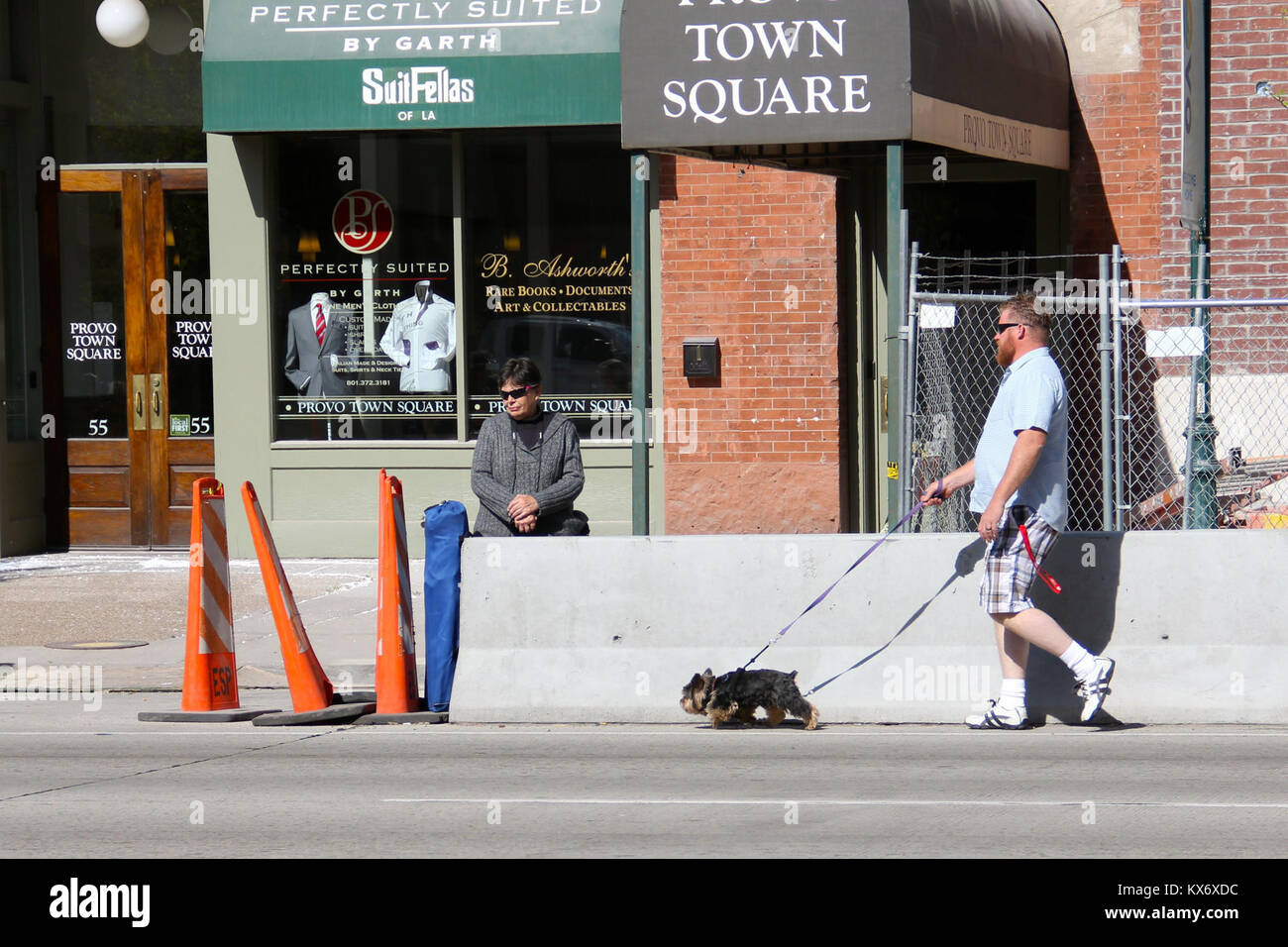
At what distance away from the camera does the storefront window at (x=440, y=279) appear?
560 inches

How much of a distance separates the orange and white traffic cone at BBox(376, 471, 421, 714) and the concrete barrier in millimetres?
306

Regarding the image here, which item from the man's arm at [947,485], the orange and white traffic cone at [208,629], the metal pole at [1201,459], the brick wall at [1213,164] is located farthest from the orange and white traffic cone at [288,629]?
the brick wall at [1213,164]

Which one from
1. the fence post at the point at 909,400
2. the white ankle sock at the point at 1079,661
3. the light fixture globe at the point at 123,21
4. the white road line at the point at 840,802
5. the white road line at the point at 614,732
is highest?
the light fixture globe at the point at 123,21

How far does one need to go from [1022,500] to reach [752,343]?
20.1 feet

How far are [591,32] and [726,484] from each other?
383cm

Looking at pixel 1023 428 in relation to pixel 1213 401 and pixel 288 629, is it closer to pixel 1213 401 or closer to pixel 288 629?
pixel 288 629

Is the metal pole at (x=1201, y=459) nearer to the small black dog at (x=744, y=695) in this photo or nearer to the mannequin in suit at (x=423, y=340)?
the small black dog at (x=744, y=695)

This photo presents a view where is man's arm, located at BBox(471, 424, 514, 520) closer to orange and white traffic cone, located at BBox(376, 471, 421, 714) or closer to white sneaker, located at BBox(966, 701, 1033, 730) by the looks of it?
orange and white traffic cone, located at BBox(376, 471, 421, 714)

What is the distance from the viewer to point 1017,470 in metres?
7.89

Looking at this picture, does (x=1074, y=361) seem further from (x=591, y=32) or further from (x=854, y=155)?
(x=591, y=32)

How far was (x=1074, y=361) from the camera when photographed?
14.0 metres

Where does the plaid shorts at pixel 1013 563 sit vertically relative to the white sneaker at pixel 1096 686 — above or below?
above

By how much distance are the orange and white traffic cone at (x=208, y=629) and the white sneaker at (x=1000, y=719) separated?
3.81 metres

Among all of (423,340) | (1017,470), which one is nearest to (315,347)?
(423,340)
